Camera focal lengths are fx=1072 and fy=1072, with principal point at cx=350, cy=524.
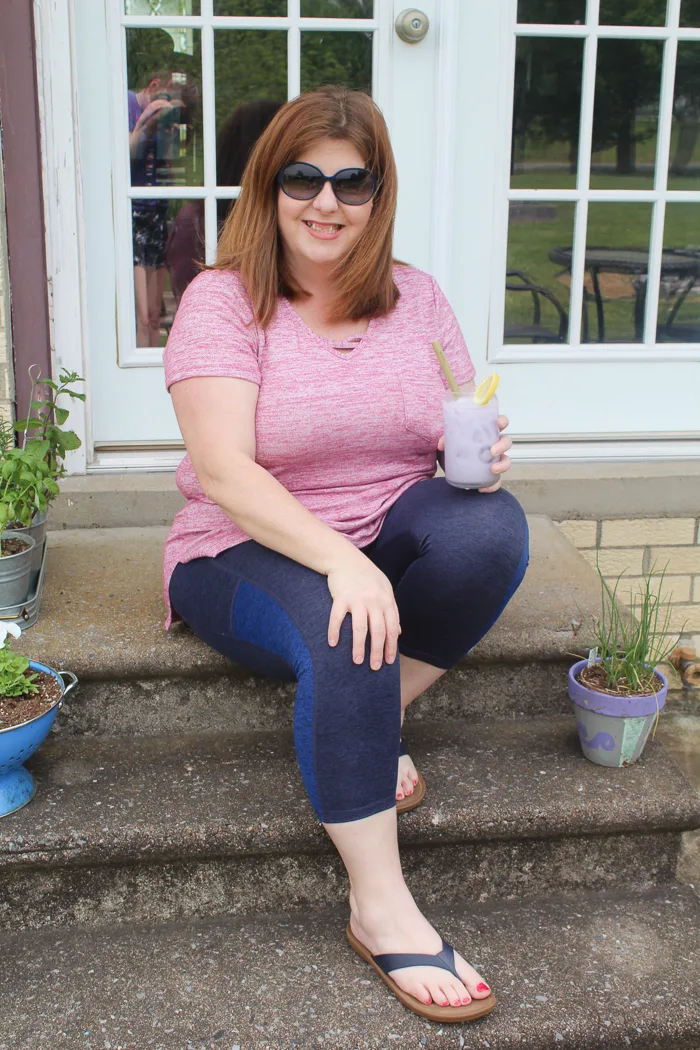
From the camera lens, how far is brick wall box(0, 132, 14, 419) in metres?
2.44

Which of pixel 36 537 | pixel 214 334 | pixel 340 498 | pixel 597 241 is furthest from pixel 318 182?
pixel 597 241

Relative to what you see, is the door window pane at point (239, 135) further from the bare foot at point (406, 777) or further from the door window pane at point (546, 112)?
the bare foot at point (406, 777)

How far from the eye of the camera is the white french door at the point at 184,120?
2.51m

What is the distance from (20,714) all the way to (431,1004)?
78cm

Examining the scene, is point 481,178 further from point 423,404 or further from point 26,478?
point 26,478

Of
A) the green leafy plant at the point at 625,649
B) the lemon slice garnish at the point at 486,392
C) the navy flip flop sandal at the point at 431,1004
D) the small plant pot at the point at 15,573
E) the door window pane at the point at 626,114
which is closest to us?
the navy flip flop sandal at the point at 431,1004

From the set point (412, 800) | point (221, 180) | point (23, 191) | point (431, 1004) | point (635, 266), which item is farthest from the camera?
point (635, 266)

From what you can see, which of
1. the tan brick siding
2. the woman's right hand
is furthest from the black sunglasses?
the tan brick siding

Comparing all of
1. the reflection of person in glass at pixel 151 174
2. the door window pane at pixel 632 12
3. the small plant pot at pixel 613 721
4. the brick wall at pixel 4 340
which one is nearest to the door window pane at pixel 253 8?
the reflection of person in glass at pixel 151 174

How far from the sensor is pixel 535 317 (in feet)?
9.27

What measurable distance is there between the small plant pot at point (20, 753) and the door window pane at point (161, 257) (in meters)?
A: 1.13

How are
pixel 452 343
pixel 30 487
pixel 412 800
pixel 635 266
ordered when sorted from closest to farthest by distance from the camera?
pixel 412 800, pixel 452 343, pixel 30 487, pixel 635 266

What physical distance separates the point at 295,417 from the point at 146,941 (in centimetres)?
88

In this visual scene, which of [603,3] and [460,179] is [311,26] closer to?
[460,179]
